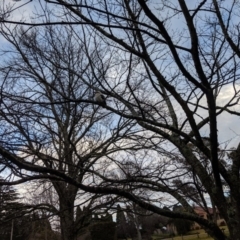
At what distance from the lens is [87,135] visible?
10.1 meters

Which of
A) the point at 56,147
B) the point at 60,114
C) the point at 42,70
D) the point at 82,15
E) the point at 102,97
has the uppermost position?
the point at 42,70

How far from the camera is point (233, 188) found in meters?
3.26

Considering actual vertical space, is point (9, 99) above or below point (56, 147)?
below

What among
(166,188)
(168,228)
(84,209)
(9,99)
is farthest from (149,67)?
(168,228)

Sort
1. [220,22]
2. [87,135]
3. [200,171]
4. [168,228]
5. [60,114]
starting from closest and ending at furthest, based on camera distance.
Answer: [200,171]
[220,22]
[60,114]
[87,135]
[168,228]

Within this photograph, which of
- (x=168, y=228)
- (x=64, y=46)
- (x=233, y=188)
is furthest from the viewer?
(x=168, y=228)

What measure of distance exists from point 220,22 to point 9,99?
2869 millimetres

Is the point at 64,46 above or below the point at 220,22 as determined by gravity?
above

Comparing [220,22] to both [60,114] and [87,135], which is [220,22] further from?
[87,135]

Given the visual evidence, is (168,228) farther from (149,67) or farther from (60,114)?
(149,67)

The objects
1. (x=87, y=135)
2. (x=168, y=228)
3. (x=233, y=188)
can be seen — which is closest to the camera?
(x=233, y=188)

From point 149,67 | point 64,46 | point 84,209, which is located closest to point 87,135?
point 84,209

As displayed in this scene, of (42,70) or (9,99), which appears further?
(42,70)

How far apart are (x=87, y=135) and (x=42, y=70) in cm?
281
